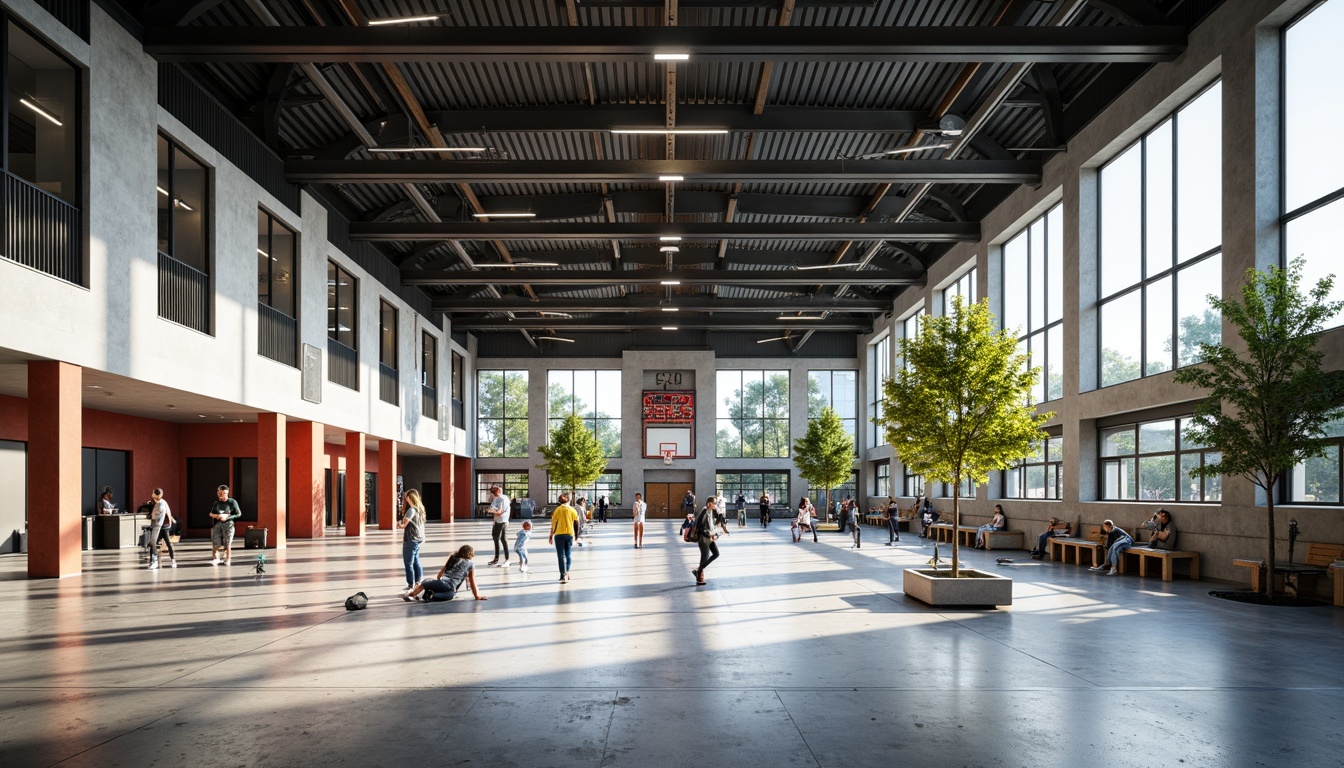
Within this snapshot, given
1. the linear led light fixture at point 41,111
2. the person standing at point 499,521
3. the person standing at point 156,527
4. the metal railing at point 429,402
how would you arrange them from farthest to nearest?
the metal railing at point 429,402 < the person standing at point 499,521 < the person standing at point 156,527 < the linear led light fixture at point 41,111

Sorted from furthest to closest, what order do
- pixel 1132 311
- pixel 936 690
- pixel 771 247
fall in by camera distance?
1. pixel 771 247
2. pixel 1132 311
3. pixel 936 690

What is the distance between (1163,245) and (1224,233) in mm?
2639

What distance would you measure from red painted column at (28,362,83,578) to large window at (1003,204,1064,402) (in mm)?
20697

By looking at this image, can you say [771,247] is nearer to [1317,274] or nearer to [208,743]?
[1317,274]

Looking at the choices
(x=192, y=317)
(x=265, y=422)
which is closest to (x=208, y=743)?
(x=192, y=317)

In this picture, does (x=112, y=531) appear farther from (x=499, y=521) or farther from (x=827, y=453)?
(x=827, y=453)

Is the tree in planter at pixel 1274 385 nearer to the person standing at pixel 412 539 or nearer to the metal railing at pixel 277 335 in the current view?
the person standing at pixel 412 539

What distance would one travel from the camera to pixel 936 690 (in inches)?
292

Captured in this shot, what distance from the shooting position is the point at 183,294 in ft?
58.7

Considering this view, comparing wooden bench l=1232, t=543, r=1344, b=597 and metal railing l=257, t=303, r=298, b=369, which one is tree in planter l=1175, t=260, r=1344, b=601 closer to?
wooden bench l=1232, t=543, r=1344, b=597

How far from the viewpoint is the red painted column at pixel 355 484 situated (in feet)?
94.9

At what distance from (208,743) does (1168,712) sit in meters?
6.86

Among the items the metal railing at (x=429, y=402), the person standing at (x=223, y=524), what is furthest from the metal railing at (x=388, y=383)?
the person standing at (x=223, y=524)

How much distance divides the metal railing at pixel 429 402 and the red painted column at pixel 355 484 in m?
8.40
